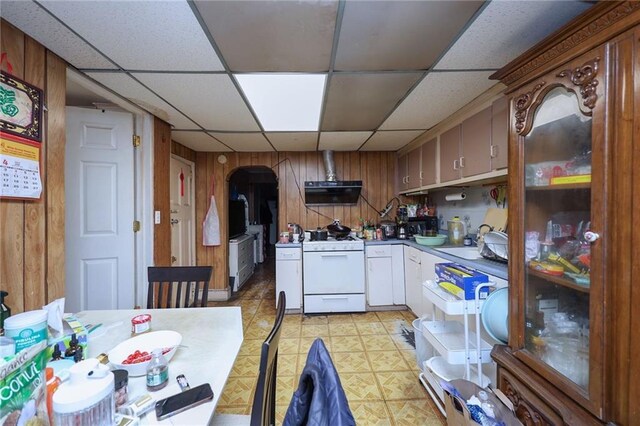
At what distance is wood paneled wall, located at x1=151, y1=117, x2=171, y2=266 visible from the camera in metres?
2.26

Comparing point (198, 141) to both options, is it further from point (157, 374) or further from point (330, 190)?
point (157, 374)

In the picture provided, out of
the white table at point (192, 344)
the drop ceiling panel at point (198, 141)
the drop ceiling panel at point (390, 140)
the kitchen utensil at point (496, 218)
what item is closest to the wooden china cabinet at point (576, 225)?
the kitchen utensil at point (496, 218)

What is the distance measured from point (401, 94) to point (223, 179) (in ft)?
9.02

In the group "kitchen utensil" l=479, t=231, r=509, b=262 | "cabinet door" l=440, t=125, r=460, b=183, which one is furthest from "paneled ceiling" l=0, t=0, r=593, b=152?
"kitchen utensil" l=479, t=231, r=509, b=262

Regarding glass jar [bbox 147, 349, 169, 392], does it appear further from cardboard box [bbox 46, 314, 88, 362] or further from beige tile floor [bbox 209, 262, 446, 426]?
beige tile floor [bbox 209, 262, 446, 426]

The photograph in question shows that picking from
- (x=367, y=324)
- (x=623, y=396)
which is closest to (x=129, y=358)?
(x=623, y=396)

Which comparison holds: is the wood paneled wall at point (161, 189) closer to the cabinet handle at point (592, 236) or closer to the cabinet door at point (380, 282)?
the cabinet door at point (380, 282)

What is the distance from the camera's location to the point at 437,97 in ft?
6.35

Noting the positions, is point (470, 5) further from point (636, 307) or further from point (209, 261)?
point (209, 261)

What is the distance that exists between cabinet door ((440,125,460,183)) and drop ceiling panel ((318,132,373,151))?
0.78 m

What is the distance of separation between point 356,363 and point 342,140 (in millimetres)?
2356

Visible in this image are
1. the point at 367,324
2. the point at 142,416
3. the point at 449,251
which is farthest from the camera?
the point at 367,324

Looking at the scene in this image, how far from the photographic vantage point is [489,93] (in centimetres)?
185

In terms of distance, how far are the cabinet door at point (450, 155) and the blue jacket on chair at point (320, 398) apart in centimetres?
213
